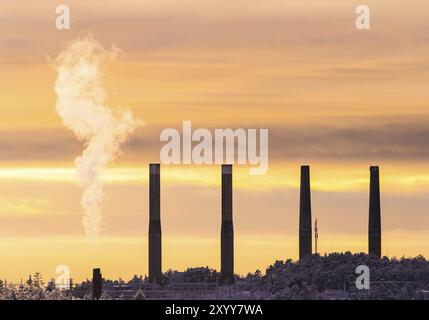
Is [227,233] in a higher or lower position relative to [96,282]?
higher

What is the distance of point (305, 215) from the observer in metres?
91.4

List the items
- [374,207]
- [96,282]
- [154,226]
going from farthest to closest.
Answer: [374,207] < [154,226] < [96,282]

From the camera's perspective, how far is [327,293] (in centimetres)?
8731

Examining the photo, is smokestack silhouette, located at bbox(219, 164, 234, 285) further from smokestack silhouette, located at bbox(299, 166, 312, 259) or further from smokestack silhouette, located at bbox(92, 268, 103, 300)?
smokestack silhouette, located at bbox(92, 268, 103, 300)

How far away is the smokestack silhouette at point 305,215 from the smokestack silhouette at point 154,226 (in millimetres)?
9949

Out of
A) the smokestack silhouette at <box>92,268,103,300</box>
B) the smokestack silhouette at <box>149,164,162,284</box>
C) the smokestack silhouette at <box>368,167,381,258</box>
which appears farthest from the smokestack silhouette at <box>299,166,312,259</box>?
the smokestack silhouette at <box>92,268,103,300</box>

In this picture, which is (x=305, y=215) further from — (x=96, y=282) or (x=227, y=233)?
(x=96, y=282)

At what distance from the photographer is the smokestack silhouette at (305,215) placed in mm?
90938

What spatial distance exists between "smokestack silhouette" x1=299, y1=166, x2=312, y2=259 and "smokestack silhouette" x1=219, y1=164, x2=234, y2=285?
5.22m

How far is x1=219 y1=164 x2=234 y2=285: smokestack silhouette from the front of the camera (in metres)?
89.0

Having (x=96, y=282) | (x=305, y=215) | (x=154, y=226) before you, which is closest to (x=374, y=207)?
(x=305, y=215)

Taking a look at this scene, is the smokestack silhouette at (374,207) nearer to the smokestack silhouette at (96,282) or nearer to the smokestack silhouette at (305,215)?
the smokestack silhouette at (305,215)

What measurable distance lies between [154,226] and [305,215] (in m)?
10.6
